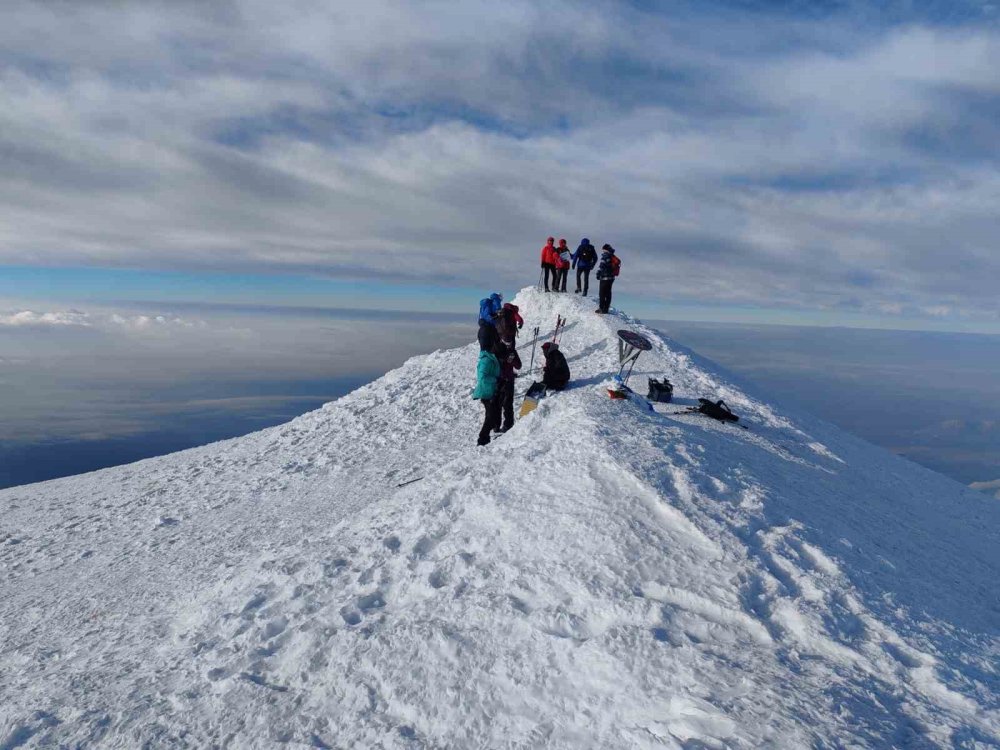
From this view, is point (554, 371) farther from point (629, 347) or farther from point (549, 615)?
point (549, 615)

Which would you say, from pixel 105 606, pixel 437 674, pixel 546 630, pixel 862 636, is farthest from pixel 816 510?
pixel 105 606

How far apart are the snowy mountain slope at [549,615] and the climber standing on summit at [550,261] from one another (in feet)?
47.9

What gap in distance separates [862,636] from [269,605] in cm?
721

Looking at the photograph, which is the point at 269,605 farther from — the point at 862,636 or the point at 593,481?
the point at 862,636

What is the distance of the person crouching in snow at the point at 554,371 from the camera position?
52.8ft

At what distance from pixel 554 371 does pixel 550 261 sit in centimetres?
1161

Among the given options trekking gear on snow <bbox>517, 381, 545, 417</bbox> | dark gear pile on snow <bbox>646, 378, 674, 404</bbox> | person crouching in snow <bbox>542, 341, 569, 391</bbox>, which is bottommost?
trekking gear on snow <bbox>517, 381, 545, 417</bbox>

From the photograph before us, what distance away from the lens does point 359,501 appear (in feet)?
43.4

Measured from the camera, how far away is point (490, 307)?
49.2 ft

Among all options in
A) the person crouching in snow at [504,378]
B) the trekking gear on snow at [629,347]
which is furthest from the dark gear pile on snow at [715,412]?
the person crouching in snow at [504,378]

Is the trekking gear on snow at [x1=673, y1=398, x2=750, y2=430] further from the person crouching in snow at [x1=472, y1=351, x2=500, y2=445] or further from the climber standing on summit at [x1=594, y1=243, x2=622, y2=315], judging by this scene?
the climber standing on summit at [x1=594, y1=243, x2=622, y2=315]

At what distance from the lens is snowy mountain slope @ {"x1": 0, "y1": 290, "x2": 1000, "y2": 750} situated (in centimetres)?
507

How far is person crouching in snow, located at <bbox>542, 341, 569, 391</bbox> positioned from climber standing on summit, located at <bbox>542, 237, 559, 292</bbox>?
35.7 ft

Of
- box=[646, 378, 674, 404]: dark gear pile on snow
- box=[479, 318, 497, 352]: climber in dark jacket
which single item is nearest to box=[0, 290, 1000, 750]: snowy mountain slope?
box=[479, 318, 497, 352]: climber in dark jacket
